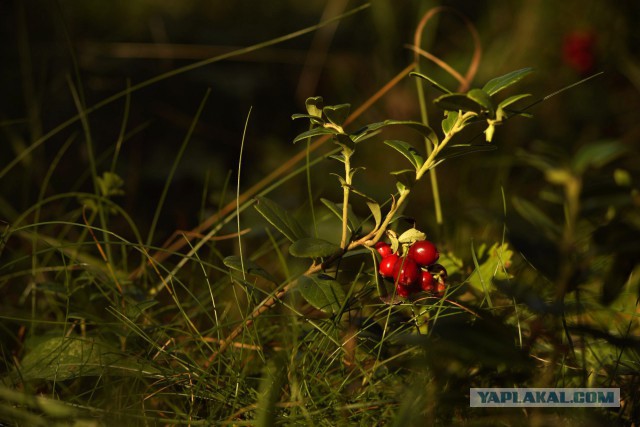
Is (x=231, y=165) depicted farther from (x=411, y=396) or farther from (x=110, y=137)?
(x=411, y=396)

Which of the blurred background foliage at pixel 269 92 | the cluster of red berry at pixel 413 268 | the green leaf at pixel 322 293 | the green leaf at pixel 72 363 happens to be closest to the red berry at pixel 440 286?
the cluster of red berry at pixel 413 268

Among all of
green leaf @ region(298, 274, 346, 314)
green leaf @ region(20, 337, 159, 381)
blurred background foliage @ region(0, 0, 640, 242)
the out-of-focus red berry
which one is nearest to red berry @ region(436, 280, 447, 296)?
green leaf @ region(298, 274, 346, 314)

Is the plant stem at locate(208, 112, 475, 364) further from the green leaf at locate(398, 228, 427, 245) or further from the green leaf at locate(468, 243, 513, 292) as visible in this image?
the green leaf at locate(468, 243, 513, 292)

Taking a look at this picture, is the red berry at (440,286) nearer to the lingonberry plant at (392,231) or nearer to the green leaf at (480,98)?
the lingonberry plant at (392,231)

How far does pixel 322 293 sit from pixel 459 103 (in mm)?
264

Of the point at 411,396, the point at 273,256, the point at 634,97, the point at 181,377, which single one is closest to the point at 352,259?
the point at 273,256

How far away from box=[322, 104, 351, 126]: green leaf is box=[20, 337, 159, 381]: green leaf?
1.16ft

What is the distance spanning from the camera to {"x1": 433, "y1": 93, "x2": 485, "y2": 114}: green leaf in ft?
2.18

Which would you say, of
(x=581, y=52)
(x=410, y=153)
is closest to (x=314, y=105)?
(x=410, y=153)

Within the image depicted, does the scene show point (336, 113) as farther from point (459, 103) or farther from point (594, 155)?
point (594, 155)

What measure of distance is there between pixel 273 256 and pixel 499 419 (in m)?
0.97

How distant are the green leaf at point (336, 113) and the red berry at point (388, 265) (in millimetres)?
158

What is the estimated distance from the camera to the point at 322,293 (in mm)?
791

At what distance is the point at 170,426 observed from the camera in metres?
0.83
